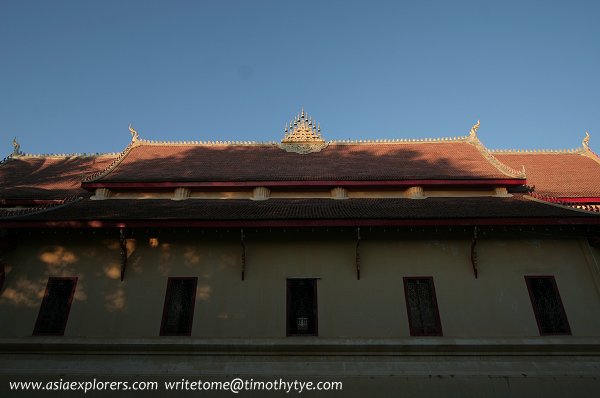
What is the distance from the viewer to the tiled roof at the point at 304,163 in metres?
13.2

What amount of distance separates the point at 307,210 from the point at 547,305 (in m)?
5.78

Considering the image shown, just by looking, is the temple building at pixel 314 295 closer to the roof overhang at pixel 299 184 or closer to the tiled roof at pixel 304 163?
the roof overhang at pixel 299 184

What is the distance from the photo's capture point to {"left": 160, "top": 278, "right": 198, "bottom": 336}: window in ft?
30.8

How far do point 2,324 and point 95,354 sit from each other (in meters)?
2.29

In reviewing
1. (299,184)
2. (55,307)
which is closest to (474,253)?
(299,184)

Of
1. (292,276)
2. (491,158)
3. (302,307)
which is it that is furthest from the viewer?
(491,158)

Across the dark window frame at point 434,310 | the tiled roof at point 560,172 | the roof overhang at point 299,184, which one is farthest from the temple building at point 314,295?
the tiled roof at point 560,172

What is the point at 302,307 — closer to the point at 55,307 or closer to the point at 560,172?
the point at 55,307

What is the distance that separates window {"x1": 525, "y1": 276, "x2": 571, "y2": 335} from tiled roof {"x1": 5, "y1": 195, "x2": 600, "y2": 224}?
148 cm

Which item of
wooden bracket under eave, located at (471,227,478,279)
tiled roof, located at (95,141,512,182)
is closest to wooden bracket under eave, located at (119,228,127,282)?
tiled roof, located at (95,141,512,182)

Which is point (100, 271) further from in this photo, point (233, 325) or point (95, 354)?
point (233, 325)

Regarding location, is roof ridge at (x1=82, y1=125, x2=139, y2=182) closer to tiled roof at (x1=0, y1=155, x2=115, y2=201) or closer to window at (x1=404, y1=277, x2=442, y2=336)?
tiled roof at (x1=0, y1=155, x2=115, y2=201)

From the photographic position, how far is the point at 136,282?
9914mm

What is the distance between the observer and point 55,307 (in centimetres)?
970
